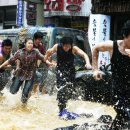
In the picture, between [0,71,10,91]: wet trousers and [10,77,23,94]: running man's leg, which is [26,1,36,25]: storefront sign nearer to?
[0,71,10,91]: wet trousers

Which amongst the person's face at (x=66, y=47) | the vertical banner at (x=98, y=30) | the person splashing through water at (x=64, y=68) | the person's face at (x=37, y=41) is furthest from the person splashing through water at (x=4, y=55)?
the vertical banner at (x=98, y=30)

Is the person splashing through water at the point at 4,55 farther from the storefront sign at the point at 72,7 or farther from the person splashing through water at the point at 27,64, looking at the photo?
the storefront sign at the point at 72,7

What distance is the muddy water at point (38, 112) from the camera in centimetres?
764

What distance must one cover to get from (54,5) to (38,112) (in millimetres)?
12541

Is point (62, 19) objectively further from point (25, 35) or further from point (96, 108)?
point (96, 108)

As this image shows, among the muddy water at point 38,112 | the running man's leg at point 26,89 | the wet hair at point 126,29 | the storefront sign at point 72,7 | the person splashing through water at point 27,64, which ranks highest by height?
the storefront sign at point 72,7

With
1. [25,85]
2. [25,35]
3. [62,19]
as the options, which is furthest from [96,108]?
[62,19]

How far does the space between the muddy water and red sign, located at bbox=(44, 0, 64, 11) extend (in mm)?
9528

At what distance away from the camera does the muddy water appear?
25.1ft

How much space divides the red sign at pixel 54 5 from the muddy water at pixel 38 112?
953 cm


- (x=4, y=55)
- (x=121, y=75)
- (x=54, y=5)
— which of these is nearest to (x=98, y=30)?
(x=54, y=5)

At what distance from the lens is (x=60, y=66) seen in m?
8.66

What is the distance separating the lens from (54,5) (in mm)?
21047

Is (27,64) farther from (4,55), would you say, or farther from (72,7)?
(72,7)
